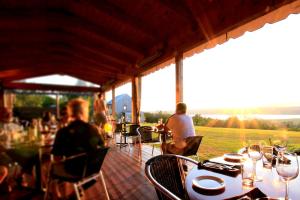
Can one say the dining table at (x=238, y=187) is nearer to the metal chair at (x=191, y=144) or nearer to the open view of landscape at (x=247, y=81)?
the open view of landscape at (x=247, y=81)

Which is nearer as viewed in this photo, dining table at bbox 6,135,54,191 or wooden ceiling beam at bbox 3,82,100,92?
dining table at bbox 6,135,54,191

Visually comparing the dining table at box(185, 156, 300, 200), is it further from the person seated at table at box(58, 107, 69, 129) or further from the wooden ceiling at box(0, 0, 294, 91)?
the wooden ceiling at box(0, 0, 294, 91)

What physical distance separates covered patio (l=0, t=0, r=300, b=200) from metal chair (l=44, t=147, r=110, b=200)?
1.93ft

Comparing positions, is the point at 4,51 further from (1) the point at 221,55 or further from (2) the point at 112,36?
(1) the point at 221,55

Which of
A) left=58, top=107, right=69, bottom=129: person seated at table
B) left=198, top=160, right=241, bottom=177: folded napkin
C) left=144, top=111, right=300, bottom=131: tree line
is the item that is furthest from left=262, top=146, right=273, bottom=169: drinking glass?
left=144, top=111, right=300, bottom=131: tree line

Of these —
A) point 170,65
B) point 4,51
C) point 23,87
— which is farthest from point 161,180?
point 4,51

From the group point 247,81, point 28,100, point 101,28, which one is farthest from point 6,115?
point 247,81

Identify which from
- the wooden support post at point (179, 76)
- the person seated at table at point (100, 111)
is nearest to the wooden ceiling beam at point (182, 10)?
the wooden support post at point (179, 76)

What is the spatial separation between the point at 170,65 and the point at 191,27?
56.1 inches

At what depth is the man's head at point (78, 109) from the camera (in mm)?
2179

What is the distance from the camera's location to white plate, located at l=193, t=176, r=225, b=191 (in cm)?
100

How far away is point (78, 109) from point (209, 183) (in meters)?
1.61

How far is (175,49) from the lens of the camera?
4148mm

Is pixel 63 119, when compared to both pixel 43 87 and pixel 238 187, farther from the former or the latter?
pixel 238 187
